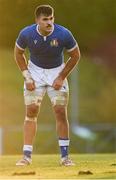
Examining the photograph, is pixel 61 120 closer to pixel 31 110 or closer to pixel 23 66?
pixel 31 110

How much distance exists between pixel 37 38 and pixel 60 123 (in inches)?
18.2

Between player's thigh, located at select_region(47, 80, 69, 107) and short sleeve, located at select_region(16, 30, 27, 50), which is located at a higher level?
short sleeve, located at select_region(16, 30, 27, 50)

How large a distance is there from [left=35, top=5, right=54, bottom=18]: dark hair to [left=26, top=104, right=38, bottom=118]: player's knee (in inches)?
18.7

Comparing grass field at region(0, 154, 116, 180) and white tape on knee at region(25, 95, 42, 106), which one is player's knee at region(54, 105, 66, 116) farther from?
grass field at region(0, 154, 116, 180)

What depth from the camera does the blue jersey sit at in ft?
12.0

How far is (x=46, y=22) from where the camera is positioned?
3.64 m

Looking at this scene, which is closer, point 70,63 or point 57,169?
point 57,169

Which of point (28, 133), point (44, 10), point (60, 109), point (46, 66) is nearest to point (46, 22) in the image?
point (44, 10)

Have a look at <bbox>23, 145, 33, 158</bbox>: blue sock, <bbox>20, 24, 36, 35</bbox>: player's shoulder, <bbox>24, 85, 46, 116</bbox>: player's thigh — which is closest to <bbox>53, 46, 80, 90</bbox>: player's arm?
<bbox>24, 85, 46, 116</bbox>: player's thigh

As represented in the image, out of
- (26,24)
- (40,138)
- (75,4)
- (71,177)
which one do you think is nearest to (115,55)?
(75,4)

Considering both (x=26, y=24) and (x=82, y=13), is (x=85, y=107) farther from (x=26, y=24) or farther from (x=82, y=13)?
(x=26, y=24)

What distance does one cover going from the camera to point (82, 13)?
4.59 metres

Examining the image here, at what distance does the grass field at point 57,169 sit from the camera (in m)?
3.29

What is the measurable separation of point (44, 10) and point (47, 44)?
0.19 metres
